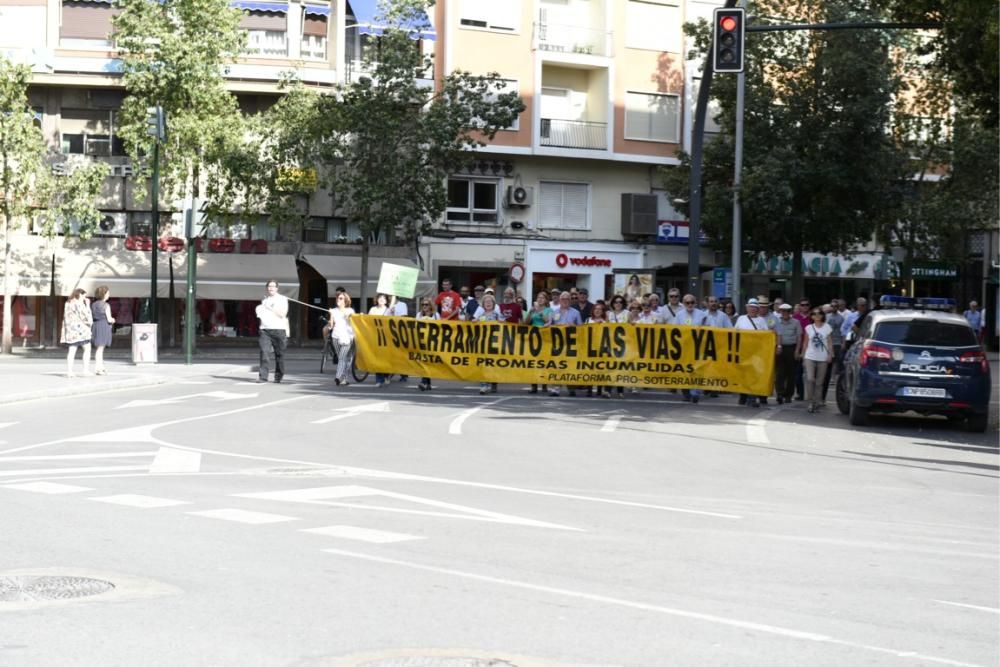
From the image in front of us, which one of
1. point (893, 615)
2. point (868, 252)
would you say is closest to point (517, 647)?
point (893, 615)

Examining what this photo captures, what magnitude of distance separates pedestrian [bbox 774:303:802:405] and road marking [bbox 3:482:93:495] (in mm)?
16048

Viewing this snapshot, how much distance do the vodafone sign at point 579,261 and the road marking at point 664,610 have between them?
39.7 m

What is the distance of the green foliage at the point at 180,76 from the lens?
4159 centimetres

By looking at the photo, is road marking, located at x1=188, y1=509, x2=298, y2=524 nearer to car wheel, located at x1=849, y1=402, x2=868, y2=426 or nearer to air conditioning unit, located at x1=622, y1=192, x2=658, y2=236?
car wheel, located at x1=849, y1=402, x2=868, y2=426

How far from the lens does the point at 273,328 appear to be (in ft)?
89.9

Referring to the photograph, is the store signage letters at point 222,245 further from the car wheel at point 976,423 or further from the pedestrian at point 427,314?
the car wheel at point 976,423

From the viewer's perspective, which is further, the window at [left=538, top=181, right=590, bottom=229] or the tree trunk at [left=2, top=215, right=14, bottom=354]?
the window at [left=538, top=181, right=590, bottom=229]

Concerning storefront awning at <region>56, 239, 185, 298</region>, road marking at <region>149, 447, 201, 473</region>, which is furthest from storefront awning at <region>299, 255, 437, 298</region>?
road marking at <region>149, 447, 201, 473</region>

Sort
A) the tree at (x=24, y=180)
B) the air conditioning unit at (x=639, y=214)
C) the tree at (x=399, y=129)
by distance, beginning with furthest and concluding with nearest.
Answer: the air conditioning unit at (x=639, y=214), the tree at (x=399, y=129), the tree at (x=24, y=180)

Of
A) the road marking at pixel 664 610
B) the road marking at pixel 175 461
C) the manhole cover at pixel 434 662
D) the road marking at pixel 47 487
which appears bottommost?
the road marking at pixel 175 461

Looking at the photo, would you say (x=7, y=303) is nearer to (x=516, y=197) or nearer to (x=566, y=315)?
(x=516, y=197)

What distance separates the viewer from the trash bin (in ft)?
109

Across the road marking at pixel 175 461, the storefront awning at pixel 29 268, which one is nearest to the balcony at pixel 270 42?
the storefront awning at pixel 29 268

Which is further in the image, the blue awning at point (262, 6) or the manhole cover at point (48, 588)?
the blue awning at point (262, 6)
